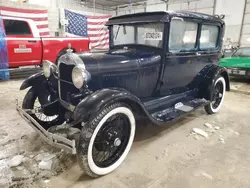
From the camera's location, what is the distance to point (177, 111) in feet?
8.96

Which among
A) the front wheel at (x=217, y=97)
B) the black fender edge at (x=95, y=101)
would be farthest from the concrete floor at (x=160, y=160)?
the black fender edge at (x=95, y=101)

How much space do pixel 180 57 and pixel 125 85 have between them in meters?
0.99

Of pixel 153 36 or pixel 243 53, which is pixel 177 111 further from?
pixel 243 53

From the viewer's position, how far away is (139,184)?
5.88ft

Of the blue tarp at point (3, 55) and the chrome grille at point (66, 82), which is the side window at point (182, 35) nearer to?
the chrome grille at point (66, 82)

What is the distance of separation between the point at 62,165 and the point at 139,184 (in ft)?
2.72

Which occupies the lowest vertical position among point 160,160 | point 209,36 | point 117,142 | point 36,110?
point 160,160

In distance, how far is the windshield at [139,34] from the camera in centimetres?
254

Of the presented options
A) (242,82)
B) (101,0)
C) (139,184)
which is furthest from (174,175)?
(101,0)

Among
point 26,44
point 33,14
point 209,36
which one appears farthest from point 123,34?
point 33,14

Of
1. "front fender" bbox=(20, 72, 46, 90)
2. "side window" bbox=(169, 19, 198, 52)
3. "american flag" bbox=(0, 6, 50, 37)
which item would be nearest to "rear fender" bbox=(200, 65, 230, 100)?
"side window" bbox=(169, 19, 198, 52)

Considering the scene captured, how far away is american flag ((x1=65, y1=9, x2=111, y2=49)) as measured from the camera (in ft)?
33.9

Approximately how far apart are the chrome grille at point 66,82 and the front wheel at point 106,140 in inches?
23.1

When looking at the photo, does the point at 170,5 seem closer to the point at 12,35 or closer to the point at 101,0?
the point at 101,0
